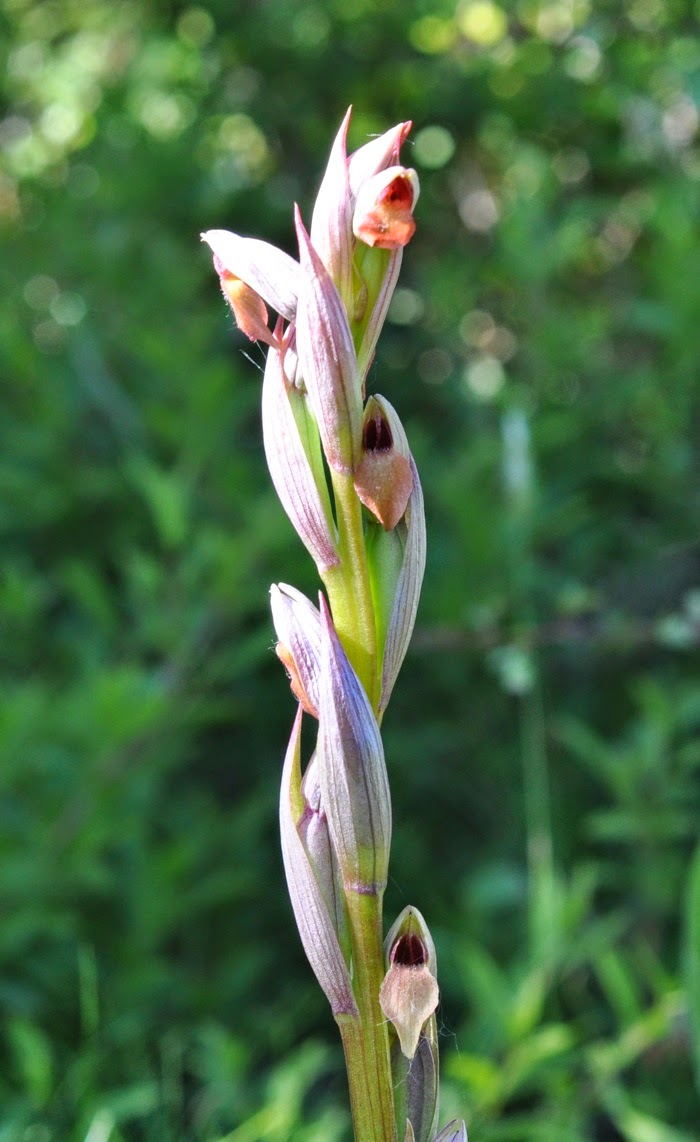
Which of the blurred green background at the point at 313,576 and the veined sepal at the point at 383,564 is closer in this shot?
the veined sepal at the point at 383,564

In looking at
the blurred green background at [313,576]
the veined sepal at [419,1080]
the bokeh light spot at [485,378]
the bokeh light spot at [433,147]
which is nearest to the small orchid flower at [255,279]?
the veined sepal at [419,1080]

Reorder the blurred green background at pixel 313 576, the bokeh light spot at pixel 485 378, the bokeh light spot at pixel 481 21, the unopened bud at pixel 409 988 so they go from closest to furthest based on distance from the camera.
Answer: the unopened bud at pixel 409 988
the blurred green background at pixel 313 576
the bokeh light spot at pixel 485 378
the bokeh light spot at pixel 481 21

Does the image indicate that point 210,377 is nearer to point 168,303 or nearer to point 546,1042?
point 168,303

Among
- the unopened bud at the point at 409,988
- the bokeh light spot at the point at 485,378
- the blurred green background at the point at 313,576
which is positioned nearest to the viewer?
the unopened bud at the point at 409,988

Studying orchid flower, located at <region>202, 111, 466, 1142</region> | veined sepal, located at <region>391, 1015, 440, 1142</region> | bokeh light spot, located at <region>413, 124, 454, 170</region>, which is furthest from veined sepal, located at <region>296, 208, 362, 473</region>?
bokeh light spot, located at <region>413, 124, 454, 170</region>

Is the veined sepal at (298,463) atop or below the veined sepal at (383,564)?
atop

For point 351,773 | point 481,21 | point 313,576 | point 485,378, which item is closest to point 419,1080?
point 351,773

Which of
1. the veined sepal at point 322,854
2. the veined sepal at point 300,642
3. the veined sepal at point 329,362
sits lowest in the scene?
the veined sepal at point 322,854

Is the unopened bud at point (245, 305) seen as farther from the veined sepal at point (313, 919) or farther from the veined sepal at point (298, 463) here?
the veined sepal at point (313, 919)
